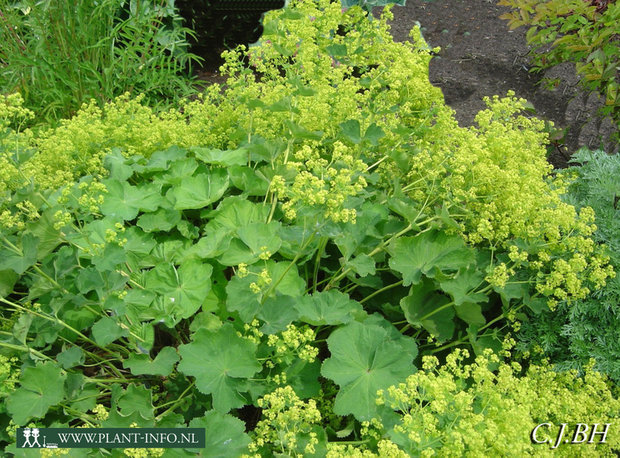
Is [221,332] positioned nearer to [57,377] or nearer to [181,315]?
[181,315]

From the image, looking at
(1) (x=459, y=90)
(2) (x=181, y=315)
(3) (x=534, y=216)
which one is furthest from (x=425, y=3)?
(2) (x=181, y=315)

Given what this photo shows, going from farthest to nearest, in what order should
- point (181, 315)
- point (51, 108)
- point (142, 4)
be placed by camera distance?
point (142, 4), point (51, 108), point (181, 315)

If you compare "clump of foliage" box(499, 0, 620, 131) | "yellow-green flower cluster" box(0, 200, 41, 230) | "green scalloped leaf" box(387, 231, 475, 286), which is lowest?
"green scalloped leaf" box(387, 231, 475, 286)

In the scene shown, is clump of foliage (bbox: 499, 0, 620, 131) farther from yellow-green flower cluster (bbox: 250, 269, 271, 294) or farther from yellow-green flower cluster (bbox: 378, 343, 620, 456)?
yellow-green flower cluster (bbox: 250, 269, 271, 294)

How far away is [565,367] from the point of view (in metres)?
1.94

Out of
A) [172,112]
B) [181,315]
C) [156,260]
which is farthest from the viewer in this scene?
[172,112]

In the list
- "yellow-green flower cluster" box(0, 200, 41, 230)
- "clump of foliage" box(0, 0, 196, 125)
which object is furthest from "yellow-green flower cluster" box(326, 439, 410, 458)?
"clump of foliage" box(0, 0, 196, 125)

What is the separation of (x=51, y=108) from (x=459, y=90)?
10.1ft

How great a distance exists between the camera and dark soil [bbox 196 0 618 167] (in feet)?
13.5

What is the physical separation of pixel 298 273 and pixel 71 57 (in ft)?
7.26

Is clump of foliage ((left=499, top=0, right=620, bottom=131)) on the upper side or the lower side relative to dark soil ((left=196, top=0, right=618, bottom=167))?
upper

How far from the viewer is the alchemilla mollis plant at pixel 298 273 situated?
5.50 ft

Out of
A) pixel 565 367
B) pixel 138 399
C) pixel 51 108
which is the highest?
pixel 51 108

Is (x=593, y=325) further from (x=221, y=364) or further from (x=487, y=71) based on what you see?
(x=487, y=71)
